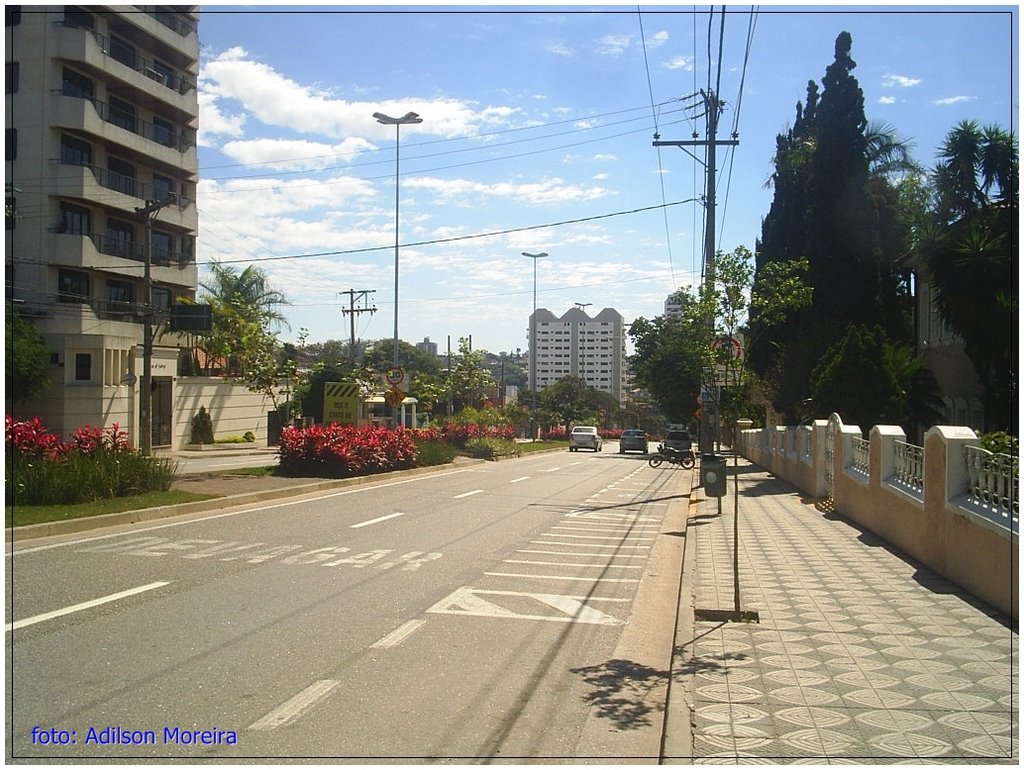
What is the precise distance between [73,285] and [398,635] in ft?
116

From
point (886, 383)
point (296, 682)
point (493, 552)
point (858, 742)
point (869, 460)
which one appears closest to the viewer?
point (858, 742)

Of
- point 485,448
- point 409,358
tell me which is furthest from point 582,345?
point 485,448

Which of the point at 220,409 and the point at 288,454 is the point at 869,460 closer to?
the point at 288,454

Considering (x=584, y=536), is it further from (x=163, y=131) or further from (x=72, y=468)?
(x=163, y=131)

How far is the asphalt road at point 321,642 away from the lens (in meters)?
5.05

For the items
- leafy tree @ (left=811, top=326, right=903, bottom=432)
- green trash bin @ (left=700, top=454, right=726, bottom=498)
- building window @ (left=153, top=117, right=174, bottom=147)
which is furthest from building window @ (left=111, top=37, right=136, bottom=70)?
green trash bin @ (left=700, top=454, right=726, bottom=498)

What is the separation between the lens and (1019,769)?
4.60m

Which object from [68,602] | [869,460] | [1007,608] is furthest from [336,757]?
[869,460]

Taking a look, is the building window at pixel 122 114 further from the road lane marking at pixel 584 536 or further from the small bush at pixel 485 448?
the road lane marking at pixel 584 536

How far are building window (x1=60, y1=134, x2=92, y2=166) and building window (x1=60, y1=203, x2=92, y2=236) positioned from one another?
6.00 ft

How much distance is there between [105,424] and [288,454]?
1595 centimetres

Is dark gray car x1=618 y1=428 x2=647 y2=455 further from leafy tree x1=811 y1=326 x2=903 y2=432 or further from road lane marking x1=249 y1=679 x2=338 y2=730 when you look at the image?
road lane marking x1=249 y1=679 x2=338 y2=730

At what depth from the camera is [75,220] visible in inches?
1470

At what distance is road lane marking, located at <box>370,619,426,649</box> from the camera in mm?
6984
